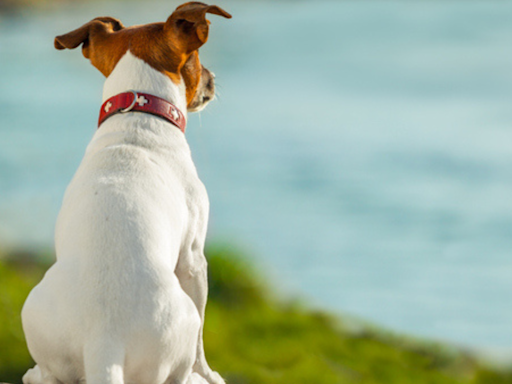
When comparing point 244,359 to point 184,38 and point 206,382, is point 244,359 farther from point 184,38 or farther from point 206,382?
point 184,38

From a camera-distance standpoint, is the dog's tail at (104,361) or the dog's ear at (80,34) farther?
the dog's ear at (80,34)

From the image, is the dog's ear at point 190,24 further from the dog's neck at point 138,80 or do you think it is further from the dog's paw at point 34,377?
the dog's paw at point 34,377

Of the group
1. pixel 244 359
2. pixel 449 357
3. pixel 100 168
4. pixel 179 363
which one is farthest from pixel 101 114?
pixel 449 357

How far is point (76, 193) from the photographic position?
3.89 metres

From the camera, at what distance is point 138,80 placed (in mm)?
4441

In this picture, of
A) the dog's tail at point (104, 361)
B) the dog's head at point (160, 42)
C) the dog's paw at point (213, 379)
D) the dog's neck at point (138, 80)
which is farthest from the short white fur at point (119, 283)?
the dog's head at point (160, 42)

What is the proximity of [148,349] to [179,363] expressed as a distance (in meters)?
0.26

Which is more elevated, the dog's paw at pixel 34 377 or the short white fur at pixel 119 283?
the short white fur at pixel 119 283

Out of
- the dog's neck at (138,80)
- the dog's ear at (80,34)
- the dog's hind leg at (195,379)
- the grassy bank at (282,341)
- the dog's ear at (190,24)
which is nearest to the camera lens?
the dog's hind leg at (195,379)

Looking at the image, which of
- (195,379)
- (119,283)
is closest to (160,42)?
(119,283)

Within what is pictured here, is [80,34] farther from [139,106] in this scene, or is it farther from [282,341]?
[282,341]

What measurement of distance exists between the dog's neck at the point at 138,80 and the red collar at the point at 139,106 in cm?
5

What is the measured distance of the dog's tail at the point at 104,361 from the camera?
3.37 metres

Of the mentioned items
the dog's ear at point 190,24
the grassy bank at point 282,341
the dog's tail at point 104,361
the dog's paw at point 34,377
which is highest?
the dog's ear at point 190,24
